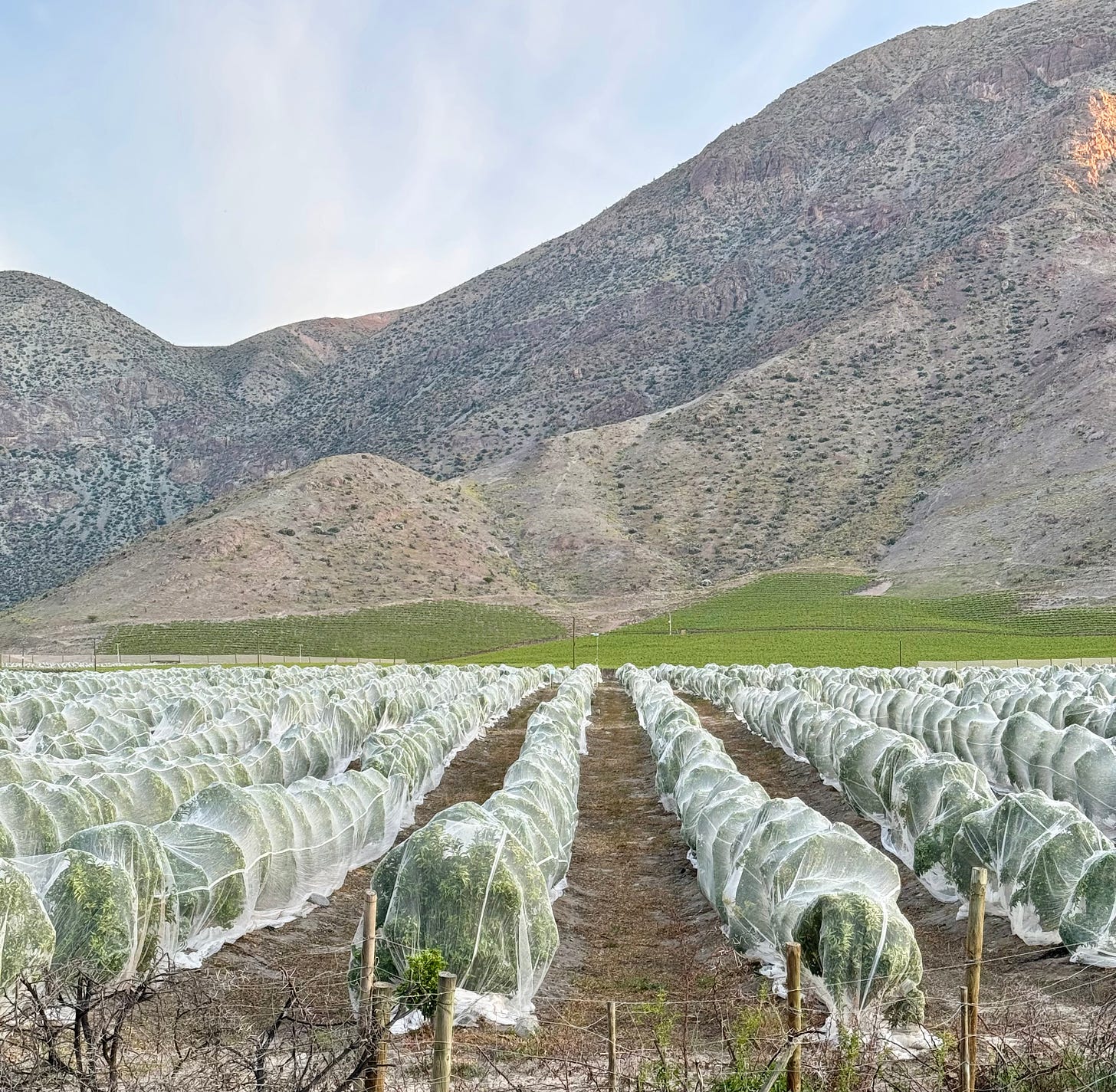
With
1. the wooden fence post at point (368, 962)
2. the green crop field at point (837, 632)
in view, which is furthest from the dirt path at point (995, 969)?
the green crop field at point (837, 632)

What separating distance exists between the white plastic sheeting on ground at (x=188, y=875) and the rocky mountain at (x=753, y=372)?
238ft

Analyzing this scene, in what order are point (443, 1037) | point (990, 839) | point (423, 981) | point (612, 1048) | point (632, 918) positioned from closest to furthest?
point (443, 1037)
point (612, 1048)
point (423, 981)
point (990, 839)
point (632, 918)

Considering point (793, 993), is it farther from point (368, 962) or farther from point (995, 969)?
point (995, 969)

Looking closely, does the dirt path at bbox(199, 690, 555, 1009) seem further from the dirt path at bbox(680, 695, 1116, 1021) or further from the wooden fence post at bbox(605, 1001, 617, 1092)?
the dirt path at bbox(680, 695, 1116, 1021)

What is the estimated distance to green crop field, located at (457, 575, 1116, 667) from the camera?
58.2 meters

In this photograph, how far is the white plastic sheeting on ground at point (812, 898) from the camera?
9.07 meters

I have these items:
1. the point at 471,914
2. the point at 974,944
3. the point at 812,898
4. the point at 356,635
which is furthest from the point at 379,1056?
the point at 356,635

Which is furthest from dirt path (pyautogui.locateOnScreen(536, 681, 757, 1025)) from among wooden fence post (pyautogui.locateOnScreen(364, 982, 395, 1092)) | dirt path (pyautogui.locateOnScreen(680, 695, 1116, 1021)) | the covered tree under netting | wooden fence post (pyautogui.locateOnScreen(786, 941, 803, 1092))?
the covered tree under netting

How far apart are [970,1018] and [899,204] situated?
15104 cm

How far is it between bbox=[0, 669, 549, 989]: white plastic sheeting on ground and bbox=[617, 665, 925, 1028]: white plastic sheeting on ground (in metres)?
5.03

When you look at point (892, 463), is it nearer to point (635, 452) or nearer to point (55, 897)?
point (635, 452)

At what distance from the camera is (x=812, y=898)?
9.90 meters

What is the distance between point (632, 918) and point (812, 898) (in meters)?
4.31

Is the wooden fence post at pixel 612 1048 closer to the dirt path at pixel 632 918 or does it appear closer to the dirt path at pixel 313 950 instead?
the dirt path at pixel 632 918
